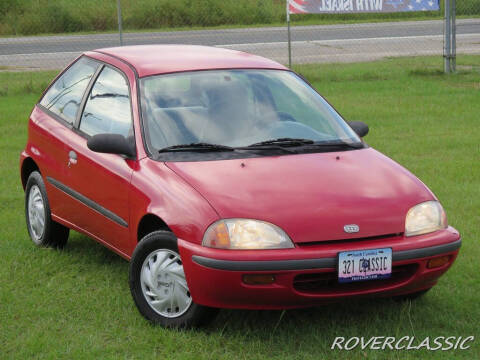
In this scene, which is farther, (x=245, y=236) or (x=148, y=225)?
(x=148, y=225)

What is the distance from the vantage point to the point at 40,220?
22.9 feet

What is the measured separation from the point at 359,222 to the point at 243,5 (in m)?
24.8

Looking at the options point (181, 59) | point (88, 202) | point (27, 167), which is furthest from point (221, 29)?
point (88, 202)

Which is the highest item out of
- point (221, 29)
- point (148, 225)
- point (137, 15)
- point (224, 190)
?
point (224, 190)

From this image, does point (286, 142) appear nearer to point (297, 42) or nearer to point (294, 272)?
point (294, 272)

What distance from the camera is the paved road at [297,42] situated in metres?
21.3

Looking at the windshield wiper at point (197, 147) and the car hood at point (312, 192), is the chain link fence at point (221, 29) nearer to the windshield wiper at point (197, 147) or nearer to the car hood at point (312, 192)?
the windshield wiper at point (197, 147)

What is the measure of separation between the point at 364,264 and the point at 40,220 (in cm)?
305

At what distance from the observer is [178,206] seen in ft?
16.4

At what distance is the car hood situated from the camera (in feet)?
15.8

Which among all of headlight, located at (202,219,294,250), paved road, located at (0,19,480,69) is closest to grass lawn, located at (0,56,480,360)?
headlight, located at (202,219,294,250)

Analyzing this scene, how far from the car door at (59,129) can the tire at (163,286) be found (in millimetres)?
1232

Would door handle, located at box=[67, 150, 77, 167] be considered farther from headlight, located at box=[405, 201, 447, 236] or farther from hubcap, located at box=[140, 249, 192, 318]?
headlight, located at box=[405, 201, 447, 236]

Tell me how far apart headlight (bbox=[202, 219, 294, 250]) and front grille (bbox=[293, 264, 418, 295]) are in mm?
203
